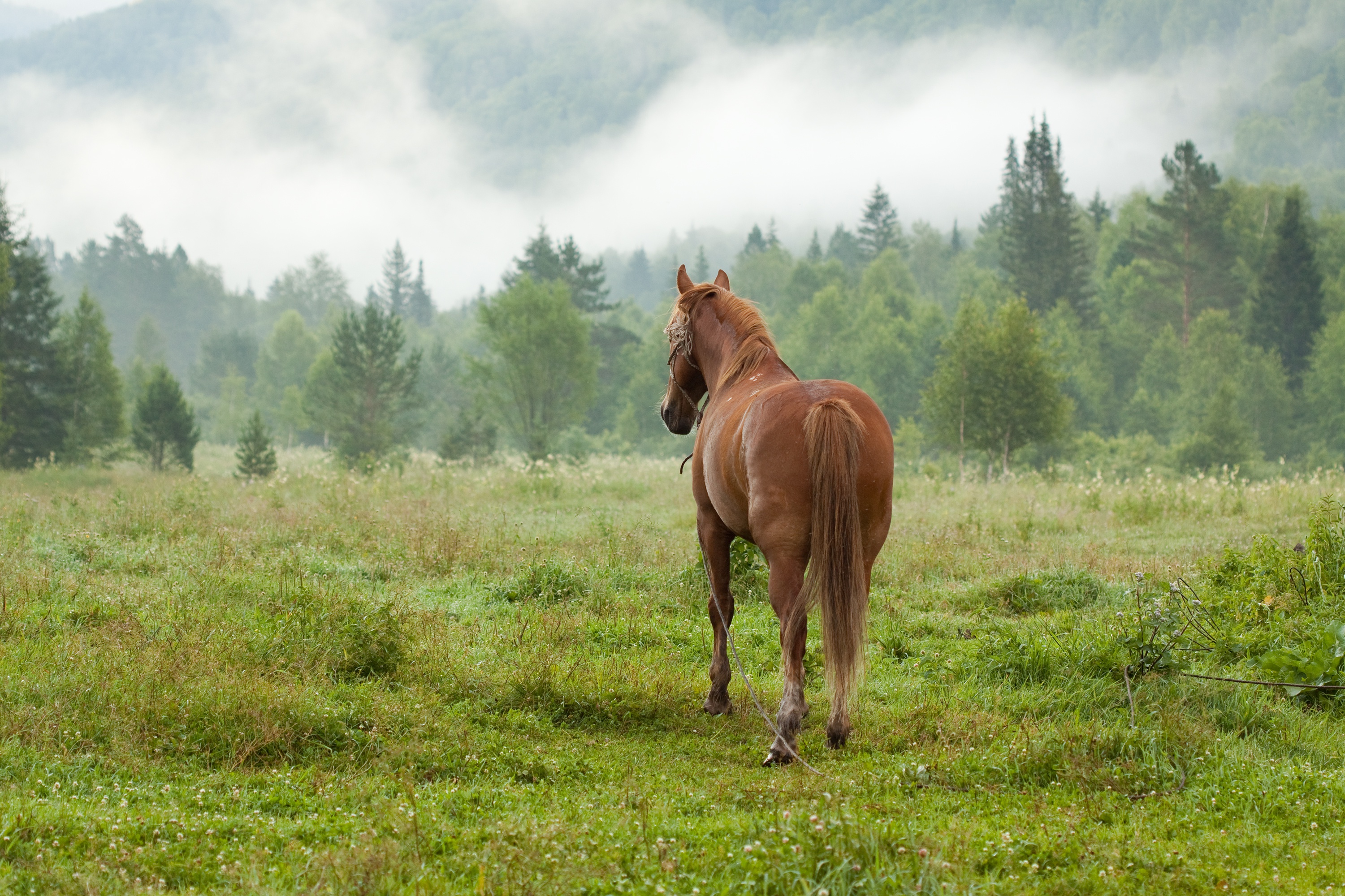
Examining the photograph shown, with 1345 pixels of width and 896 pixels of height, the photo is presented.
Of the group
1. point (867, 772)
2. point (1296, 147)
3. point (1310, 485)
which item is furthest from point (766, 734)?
point (1296, 147)

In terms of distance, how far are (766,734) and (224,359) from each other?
82.5 m

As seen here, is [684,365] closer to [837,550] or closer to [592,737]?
[837,550]

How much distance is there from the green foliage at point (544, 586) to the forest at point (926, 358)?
1589 cm

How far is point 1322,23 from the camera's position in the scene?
639ft

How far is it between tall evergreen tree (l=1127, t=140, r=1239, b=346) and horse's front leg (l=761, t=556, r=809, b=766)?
53.7 m

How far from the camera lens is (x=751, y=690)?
4.21 metres

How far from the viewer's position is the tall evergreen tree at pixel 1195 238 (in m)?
50.2

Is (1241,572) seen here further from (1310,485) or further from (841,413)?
(1310,485)

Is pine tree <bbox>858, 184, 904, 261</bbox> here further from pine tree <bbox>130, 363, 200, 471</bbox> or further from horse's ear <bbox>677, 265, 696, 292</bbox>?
horse's ear <bbox>677, 265, 696, 292</bbox>

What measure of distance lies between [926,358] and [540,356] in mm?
23105

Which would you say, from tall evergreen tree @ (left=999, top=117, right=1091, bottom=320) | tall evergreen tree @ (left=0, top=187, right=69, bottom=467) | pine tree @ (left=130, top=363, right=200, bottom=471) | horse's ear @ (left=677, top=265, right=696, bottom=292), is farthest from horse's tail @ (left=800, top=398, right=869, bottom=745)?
tall evergreen tree @ (left=999, top=117, right=1091, bottom=320)

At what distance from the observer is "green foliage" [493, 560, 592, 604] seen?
779cm

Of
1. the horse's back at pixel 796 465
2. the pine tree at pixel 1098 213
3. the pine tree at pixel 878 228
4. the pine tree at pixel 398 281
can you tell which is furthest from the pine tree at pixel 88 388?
the pine tree at pixel 398 281

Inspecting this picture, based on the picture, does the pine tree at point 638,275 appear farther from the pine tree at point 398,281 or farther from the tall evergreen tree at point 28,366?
the tall evergreen tree at point 28,366
